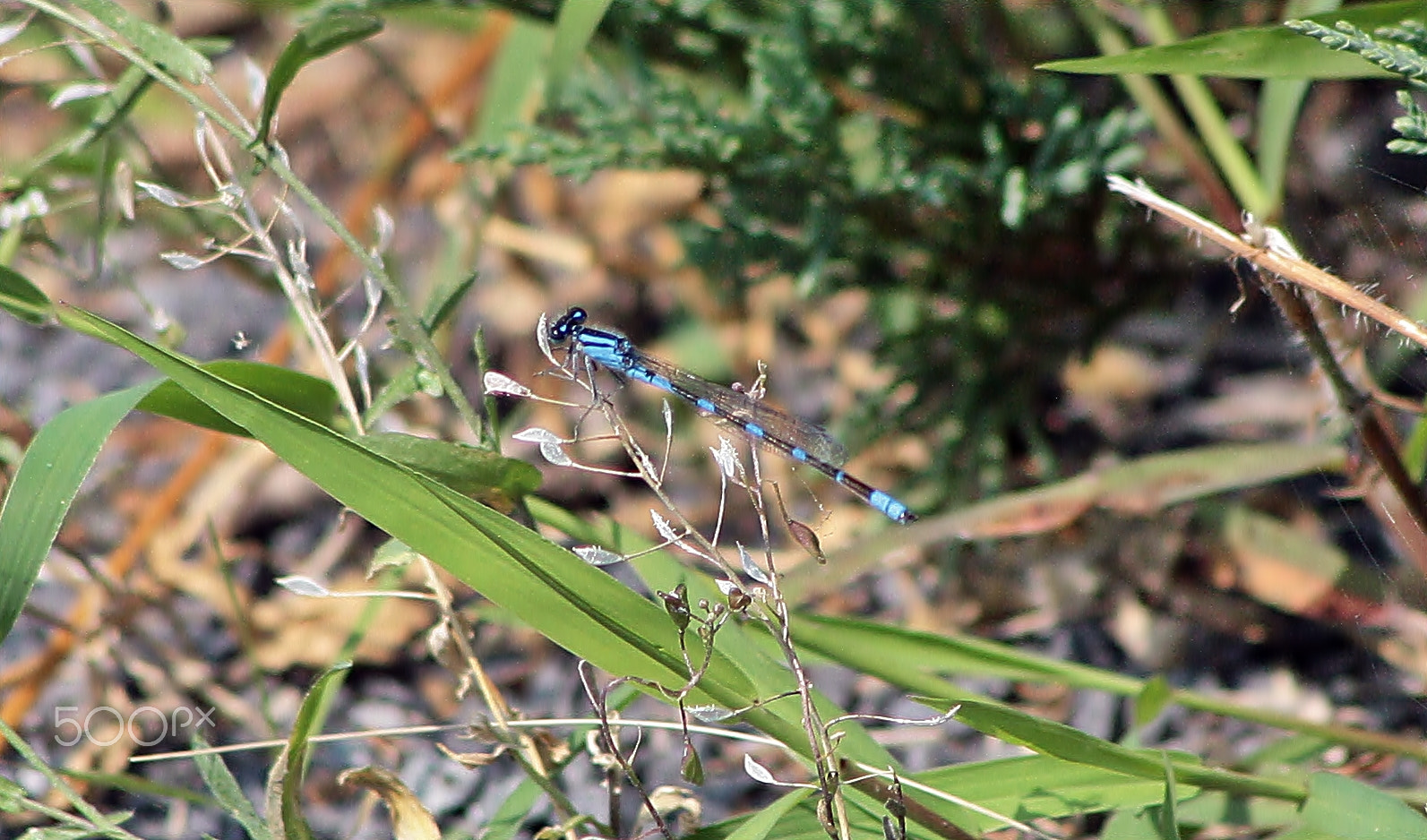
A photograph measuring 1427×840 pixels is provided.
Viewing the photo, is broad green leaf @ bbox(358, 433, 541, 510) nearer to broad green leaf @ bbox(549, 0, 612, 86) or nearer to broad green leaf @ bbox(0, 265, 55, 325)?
broad green leaf @ bbox(0, 265, 55, 325)

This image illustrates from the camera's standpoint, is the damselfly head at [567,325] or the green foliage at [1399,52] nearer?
the green foliage at [1399,52]

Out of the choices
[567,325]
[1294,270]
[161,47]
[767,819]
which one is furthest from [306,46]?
[1294,270]

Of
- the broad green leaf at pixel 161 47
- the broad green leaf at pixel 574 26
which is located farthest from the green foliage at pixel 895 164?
the broad green leaf at pixel 161 47

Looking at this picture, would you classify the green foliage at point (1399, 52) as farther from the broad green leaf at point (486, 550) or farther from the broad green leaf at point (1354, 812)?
the broad green leaf at point (486, 550)

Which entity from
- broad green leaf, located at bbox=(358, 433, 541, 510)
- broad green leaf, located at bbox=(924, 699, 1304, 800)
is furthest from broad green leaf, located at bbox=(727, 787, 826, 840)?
broad green leaf, located at bbox=(358, 433, 541, 510)

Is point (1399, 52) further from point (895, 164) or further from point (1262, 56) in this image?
point (895, 164)
